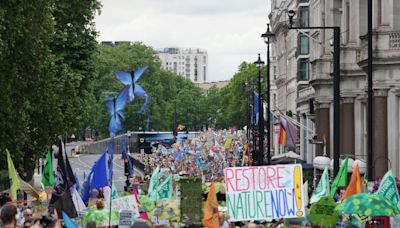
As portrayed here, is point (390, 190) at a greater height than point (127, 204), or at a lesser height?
greater

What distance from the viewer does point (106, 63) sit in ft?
602

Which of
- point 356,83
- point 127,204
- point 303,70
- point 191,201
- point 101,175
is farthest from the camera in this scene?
point 303,70

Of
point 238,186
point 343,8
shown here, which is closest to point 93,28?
point 343,8

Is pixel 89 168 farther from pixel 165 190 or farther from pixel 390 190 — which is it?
pixel 390 190

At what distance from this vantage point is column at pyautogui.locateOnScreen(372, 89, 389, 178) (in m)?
39.0

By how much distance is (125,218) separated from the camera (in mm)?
23031

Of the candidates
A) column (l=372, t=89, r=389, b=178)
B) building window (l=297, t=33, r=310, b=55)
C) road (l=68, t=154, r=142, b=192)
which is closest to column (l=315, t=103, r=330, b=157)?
road (l=68, t=154, r=142, b=192)

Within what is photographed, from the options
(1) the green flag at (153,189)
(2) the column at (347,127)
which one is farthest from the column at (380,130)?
(2) the column at (347,127)

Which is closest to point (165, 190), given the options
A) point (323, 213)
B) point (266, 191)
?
point (323, 213)

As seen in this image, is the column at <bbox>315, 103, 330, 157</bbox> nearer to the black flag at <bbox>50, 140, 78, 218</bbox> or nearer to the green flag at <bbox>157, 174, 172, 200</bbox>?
the green flag at <bbox>157, 174, 172, 200</bbox>

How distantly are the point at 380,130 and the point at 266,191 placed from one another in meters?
19.0

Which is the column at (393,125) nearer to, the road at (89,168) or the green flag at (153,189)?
the green flag at (153,189)

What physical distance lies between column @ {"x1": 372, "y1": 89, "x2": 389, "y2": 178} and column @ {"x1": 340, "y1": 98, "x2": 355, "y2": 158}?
849 centimetres

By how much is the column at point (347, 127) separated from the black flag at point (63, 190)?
2198 centimetres
